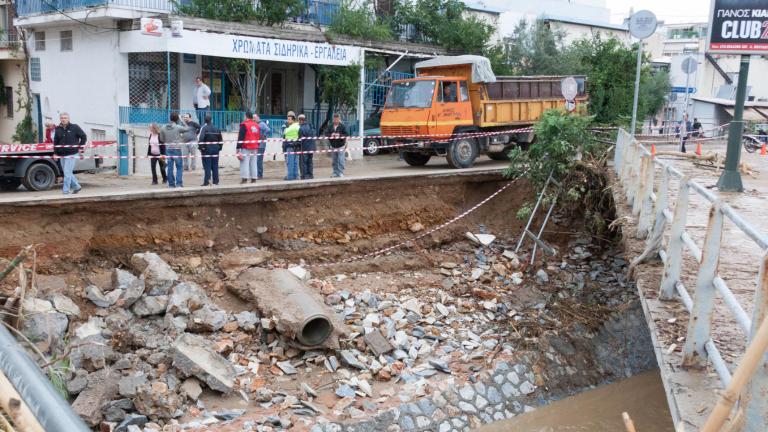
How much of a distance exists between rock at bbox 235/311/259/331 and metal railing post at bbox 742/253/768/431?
8073mm

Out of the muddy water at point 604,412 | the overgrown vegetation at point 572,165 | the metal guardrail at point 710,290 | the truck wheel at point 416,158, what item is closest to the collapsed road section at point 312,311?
the muddy water at point 604,412

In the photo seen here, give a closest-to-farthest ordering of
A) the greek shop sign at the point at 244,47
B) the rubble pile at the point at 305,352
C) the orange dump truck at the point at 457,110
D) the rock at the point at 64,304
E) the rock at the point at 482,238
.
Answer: the rubble pile at the point at 305,352
the rock at the point at 64,304
the rock at the point at 482,238
the orange dump truck at the point at 457,110
the greek shop sign at the point at 244,47

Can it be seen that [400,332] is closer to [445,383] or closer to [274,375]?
[445,383]

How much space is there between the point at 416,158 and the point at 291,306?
9024mm

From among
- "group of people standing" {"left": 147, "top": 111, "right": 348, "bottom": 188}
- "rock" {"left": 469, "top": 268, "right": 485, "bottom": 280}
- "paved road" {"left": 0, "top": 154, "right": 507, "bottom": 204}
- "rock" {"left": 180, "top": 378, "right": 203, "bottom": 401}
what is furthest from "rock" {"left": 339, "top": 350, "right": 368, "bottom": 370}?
"group of people standing" {"left": 147, "top": 111, "right": 348, "bottom": 188}

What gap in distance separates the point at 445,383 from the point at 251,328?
3060 mm

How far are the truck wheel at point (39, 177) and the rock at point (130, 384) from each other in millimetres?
6678

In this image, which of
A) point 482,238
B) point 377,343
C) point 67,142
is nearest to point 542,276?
point 482,238

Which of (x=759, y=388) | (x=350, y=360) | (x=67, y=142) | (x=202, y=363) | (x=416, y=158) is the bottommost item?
(x=350, y=360)

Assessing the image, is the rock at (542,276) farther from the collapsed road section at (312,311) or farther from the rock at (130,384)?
the rock at (130,384)

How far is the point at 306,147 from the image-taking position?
49.7 feet

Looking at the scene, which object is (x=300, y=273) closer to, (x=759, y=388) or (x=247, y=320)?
(x=247, y=320)

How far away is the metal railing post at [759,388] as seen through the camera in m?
3.15

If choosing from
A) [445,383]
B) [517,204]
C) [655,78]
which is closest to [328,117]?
[517,204]
